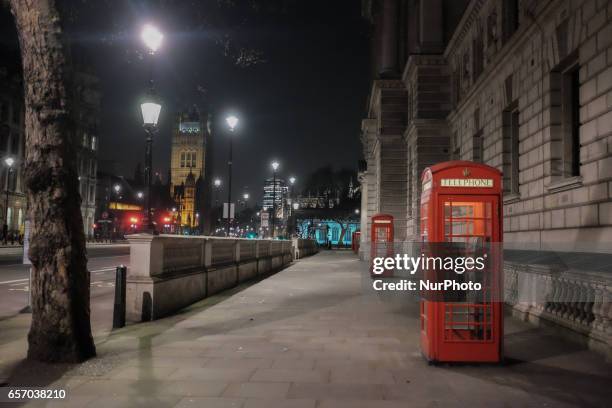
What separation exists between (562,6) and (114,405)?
12.4 meters

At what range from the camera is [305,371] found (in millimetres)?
6730

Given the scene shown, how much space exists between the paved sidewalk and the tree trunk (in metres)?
0.44

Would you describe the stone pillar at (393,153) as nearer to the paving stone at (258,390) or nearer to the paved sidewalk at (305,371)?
the paved sidewalk at (305,371)

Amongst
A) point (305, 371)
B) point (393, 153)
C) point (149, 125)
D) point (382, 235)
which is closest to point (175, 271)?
point (149, 125)

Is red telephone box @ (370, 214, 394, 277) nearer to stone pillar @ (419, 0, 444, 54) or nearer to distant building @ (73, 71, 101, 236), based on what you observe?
stone pillar @ (419, 0, 444, 54)

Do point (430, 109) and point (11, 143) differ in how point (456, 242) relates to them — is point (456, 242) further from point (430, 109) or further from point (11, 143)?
point (11, 143)

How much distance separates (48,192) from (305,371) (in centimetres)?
418

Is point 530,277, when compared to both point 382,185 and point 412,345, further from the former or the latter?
point 382,185

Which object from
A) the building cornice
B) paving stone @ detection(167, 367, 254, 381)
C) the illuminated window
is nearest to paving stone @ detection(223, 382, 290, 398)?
paving stone @ detection(167, 367, 254, 381)

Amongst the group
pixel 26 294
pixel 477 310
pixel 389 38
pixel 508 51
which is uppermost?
pixel 389 38

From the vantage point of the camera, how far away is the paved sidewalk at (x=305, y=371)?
558cm

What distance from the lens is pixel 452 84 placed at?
28.7 meters

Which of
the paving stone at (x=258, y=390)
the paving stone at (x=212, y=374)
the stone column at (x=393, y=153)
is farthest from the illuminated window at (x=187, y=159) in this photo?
the paving stone at (x=258, y=390)

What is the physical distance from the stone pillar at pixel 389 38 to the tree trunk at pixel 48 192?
35.9 meters
